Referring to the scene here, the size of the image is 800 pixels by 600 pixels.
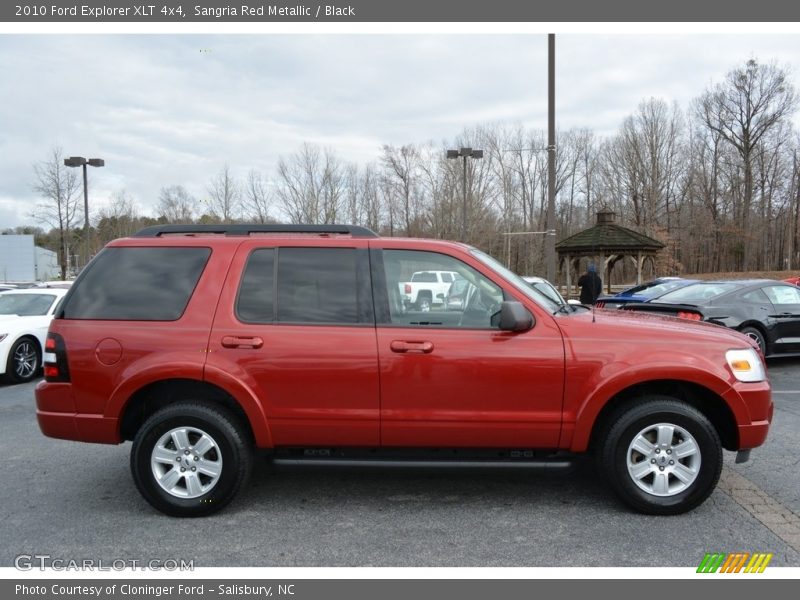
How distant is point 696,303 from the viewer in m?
9.38

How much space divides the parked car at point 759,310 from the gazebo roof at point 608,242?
Answer: 13911 mm

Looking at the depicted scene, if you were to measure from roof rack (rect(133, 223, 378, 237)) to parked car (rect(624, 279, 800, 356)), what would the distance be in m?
6.56

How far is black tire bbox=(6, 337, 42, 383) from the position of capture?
8.99m

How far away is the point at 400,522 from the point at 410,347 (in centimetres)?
117

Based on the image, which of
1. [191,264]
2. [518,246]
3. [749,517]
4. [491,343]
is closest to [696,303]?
[749,517]

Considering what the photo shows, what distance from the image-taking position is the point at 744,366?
3.87 m

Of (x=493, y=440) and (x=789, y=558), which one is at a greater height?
(x=493, y=440)

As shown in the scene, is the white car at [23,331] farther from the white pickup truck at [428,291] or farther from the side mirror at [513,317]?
the side mirror at [513,317]

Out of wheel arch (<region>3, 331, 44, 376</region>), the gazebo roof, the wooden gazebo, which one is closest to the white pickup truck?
wheel arch (<region>3, 331, 44, 376</region>)

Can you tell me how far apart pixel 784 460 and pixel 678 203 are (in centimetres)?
5637

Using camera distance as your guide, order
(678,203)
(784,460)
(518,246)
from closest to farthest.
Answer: (784,460)
(518,246)
(678,203)

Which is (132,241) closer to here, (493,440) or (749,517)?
(493,440)

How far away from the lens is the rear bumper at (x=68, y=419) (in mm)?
3943

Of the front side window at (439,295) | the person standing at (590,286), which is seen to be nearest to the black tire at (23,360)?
the front side window at (439,295)
